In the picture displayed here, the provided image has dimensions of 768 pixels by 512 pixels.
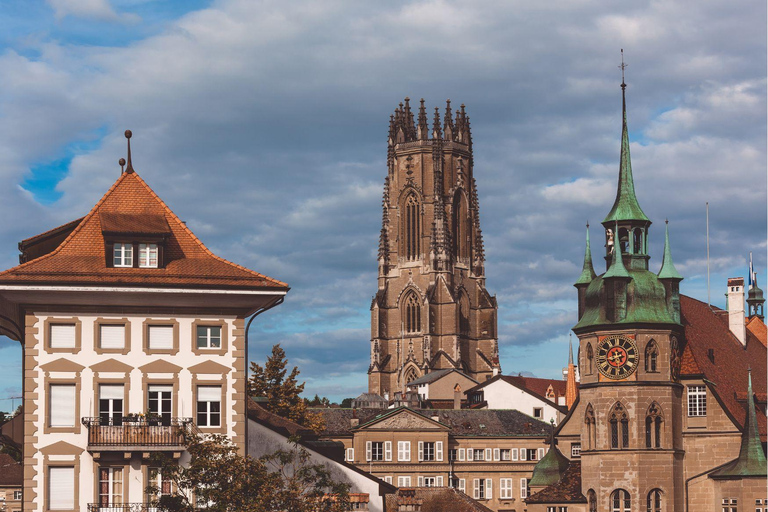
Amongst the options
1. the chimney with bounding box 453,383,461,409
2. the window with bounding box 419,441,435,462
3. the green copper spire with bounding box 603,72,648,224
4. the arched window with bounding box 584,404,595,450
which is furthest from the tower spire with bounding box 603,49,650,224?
the chimney with bounding box 453,383,461,409

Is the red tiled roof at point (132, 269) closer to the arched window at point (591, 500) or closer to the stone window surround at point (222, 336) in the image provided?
the stone window surround at point (222, 336)

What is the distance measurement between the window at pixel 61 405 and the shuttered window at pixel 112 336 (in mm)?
2028

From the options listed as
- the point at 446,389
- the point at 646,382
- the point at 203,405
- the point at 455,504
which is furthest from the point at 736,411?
the point at 446,389

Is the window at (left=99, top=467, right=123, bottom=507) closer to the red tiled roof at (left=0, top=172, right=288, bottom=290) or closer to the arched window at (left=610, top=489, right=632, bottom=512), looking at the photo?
the red tiled roof at (left=0, top=172, right=288, bottom=290)

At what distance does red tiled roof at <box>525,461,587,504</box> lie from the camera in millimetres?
112375

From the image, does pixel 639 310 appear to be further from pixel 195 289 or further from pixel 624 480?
pixel 195 289

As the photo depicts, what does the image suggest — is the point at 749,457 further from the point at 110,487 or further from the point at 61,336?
the point at 61,336

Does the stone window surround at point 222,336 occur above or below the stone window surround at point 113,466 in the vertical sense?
above

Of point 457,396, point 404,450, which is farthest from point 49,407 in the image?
point 457,396

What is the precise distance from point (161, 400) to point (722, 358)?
2875 inches

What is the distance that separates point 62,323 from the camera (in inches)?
2168

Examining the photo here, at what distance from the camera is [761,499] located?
345ft

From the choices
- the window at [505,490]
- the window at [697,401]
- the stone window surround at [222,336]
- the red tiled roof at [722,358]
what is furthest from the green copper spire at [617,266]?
the stone window surround at [222,336]

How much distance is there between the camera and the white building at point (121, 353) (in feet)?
176
